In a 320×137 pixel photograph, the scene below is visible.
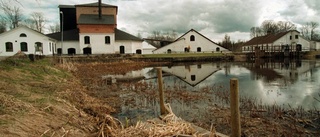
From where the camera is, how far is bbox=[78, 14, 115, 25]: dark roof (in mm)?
42566

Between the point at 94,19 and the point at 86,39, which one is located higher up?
the point at 94,19

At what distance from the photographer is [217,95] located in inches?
438

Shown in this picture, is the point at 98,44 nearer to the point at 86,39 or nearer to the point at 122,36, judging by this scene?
the point at 86,39

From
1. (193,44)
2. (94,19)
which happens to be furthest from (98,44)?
(193,44)

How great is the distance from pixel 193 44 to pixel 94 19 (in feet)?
78.0

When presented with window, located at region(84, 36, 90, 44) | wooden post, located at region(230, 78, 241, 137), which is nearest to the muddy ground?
wooden post, located at region(230, 78, 241, 137)

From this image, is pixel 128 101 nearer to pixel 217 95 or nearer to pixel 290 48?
pixel 217 95

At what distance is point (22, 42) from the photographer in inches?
1419

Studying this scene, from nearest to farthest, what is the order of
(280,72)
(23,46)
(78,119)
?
(78,119) < (280,72) < (23,46)

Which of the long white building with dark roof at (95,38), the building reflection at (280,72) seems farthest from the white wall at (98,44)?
the building reflection at (280,72)

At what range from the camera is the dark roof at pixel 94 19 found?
4257 centimetres

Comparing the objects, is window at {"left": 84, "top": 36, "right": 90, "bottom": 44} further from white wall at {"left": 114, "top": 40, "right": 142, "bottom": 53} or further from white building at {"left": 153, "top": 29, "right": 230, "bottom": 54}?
white building at {"left": 153, "top": 29, "right": 230, "bottom": 54}

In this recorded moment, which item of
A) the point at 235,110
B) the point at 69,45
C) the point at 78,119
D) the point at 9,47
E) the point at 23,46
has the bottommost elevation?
the point at 78,119

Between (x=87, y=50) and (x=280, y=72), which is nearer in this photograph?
(x=280, y=72)
